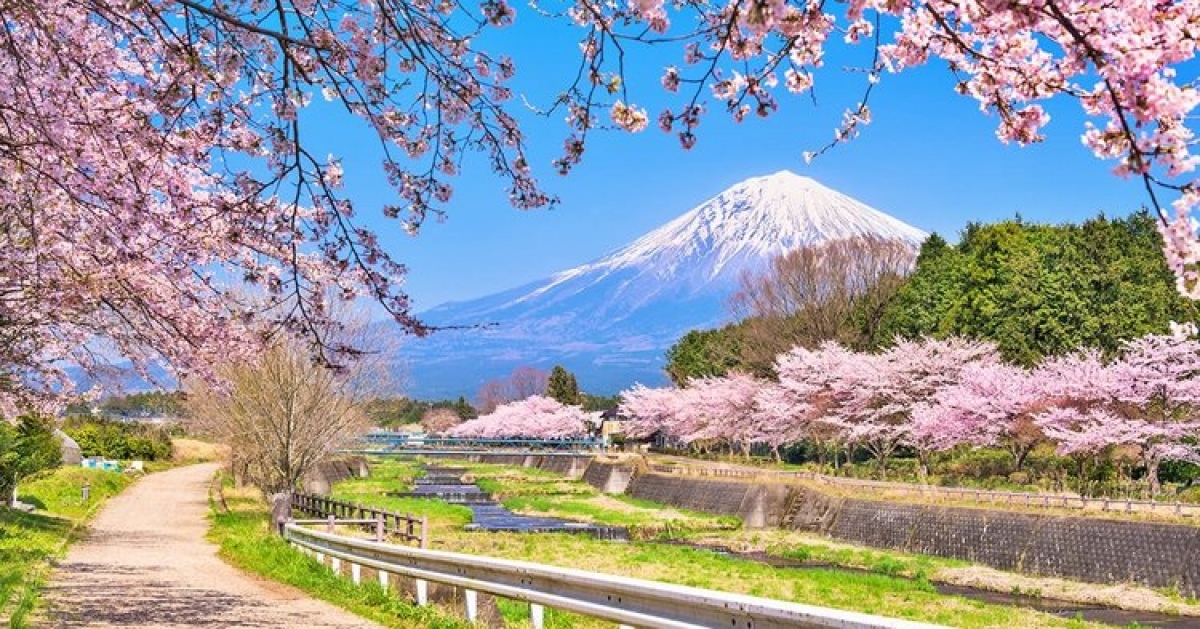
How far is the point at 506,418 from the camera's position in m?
134

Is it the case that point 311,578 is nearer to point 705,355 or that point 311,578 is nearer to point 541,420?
point 705,355

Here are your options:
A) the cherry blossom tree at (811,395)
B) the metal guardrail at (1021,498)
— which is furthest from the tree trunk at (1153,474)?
the cherry blossom tree at (811,395)

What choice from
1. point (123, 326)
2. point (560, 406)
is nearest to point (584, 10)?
point (123, 326)

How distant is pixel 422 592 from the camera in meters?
12.5

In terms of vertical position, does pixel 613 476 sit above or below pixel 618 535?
above

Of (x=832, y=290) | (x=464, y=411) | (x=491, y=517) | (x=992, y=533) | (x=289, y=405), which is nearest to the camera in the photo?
(x=992, y=533)

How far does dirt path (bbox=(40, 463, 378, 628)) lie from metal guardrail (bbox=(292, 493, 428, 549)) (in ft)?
7.71

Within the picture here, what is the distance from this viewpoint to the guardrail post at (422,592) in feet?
40.7

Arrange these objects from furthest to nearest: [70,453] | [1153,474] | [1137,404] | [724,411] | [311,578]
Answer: [724,411] < [70,453] < [1137,404] < [1153,474] < [311,578]

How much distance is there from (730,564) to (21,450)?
20603 millimetres

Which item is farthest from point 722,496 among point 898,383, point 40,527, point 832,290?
point 40,527

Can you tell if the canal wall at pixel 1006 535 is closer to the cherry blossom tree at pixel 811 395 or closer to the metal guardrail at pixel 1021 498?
the metal guardrail at pixel 1021 498

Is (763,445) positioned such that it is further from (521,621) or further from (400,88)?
(400,88)

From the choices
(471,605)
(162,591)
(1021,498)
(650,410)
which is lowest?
(162,591)
